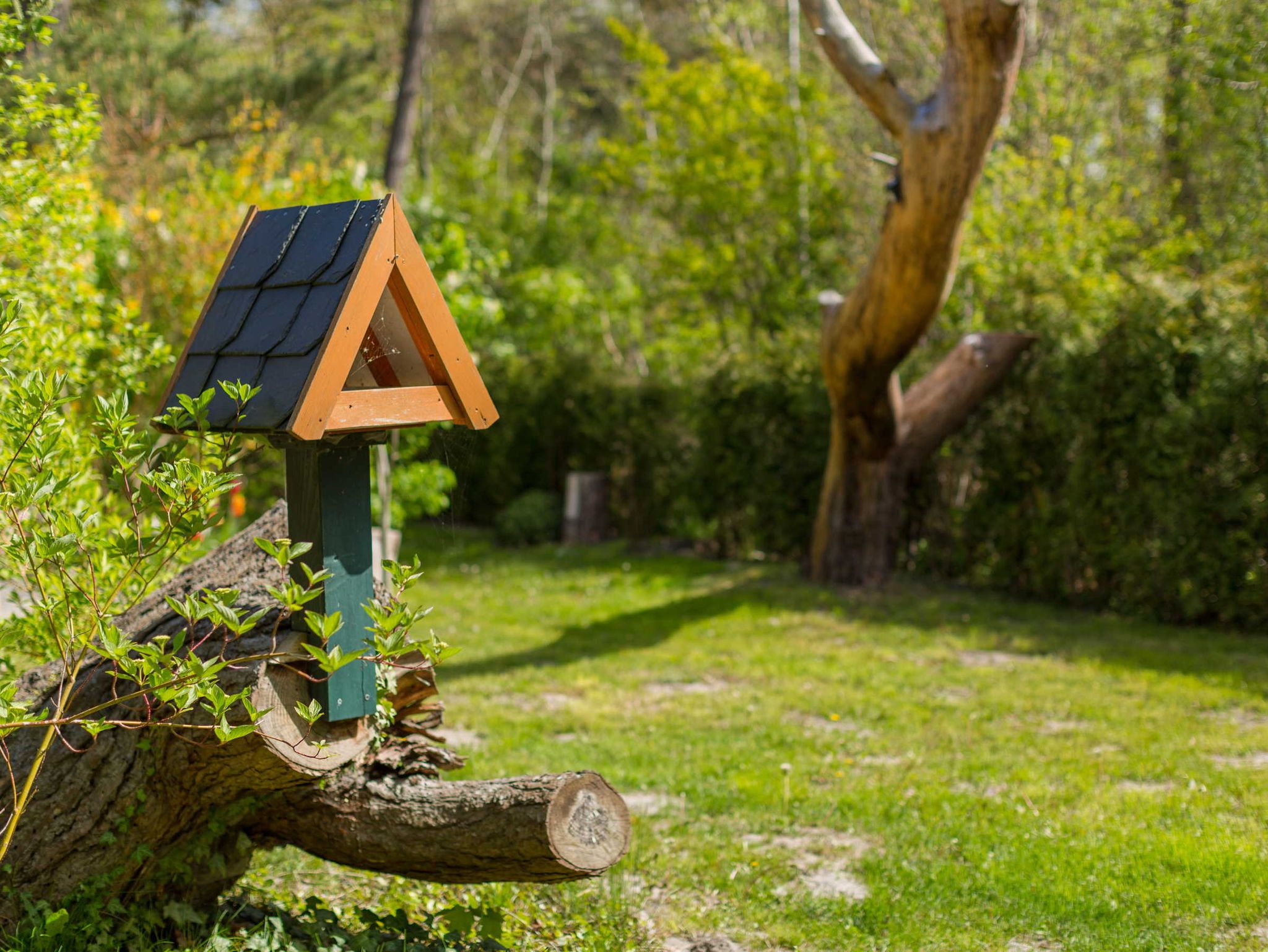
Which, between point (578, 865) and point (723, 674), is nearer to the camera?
point (578, 865)

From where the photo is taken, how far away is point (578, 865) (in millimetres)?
2818

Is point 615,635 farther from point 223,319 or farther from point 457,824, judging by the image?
point 223,319

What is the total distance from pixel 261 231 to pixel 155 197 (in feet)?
25.7

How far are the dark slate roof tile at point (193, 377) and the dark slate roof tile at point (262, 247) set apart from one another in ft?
0.74

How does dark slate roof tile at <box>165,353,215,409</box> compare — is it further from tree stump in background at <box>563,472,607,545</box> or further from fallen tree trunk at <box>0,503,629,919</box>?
tree stump in background at <box>563,472,607,545</box>

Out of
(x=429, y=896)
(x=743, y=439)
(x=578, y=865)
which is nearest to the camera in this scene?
(x=578, y=865)

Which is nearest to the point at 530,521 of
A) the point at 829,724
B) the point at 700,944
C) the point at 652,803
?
the point at 829,724

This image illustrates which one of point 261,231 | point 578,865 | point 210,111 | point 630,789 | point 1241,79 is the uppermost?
point 210,111

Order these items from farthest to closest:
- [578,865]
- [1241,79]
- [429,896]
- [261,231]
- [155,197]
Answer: [155,197] < [1241,79] < [429,896] < [261,231] < [578,865]

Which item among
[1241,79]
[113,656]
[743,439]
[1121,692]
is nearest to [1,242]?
[113,656]

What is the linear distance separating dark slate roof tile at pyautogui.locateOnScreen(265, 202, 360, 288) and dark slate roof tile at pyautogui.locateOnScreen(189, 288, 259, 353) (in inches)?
3.3

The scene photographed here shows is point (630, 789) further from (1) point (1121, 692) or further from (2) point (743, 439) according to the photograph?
(2) point (743, 439)

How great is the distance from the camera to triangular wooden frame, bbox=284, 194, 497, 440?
2.50 meters

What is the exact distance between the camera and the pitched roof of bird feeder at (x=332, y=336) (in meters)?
2.52
